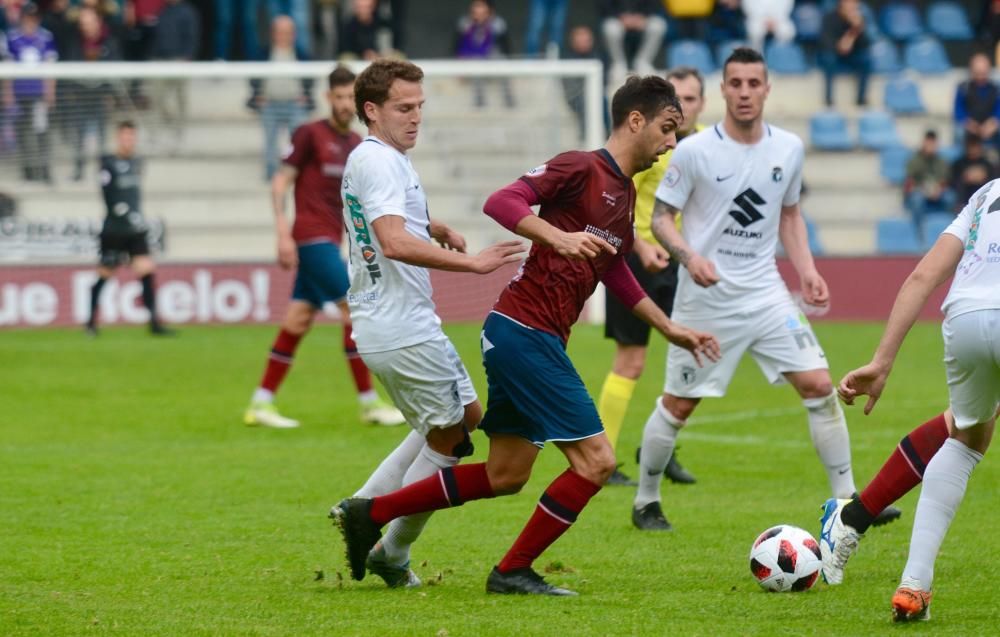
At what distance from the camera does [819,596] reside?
6.52 metres

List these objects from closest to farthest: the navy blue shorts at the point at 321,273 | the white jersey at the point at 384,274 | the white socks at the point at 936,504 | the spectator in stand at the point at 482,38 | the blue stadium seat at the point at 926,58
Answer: the white socks at the point at 936,504
the white jersey at the point at 384,274
the navy blue shorts at the point at 321,273
the spectator in stand at the point at 482,38
the blue stadium seat at the point at 926,58

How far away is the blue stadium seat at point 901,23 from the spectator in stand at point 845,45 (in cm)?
283

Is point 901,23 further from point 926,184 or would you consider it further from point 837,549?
point 837,549

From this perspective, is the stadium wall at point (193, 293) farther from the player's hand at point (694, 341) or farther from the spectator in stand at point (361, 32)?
the player's hand at point (694, 341)

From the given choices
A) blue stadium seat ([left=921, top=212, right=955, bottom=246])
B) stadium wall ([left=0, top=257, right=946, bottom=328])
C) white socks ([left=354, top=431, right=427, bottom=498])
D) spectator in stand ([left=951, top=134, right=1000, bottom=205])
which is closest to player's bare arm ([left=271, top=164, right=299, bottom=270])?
white socks ([left=354, top=431, right=427, bottom=498])

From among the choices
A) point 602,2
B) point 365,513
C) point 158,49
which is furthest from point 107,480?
point 602,2

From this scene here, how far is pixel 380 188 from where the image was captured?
20.9 feet

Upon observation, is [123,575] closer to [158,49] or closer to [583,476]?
[583,476]

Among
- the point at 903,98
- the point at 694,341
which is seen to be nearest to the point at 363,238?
the point at 694,341

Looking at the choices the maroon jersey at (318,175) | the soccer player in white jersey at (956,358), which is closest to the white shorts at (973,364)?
the soccer player in white jersey at (956,358)

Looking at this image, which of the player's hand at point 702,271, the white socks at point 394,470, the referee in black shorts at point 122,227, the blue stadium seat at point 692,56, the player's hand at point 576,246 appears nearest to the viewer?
the player's hand at point 576,246

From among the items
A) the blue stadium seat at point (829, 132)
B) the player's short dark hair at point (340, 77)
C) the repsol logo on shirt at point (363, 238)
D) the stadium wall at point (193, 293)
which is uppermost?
the player's short dark hair at point (340, 77)

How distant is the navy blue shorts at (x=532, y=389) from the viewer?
6352 millimetres

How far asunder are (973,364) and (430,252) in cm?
207
